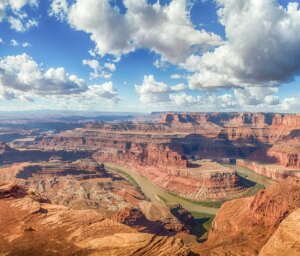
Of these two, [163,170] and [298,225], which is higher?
[298,225]

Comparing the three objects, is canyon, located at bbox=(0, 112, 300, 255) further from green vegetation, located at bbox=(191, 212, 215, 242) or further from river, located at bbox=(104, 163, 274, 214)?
river, located at bbox=(104, 163, 274, 214)

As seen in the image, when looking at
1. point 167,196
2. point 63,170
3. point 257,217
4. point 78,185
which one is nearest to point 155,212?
point 257,217

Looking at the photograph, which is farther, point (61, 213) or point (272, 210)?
point (272, 210)

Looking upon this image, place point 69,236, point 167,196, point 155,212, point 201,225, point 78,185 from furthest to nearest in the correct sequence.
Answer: point 167,196 → point 78,185 → point 201,225 → point 155,212 → point 69,236

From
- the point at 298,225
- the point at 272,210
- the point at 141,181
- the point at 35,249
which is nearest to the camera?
the point at 35,249

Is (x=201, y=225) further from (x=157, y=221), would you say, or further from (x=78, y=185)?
(x=78, y=185)

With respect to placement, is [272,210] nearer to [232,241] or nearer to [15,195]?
[232,241]

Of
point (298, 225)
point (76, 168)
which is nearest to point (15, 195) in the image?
point (298, 225)
